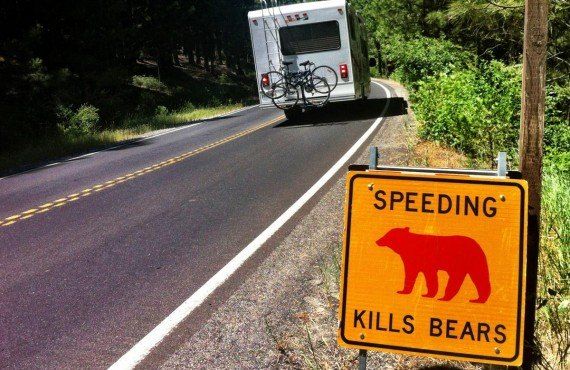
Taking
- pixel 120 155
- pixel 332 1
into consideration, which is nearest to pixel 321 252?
pixel 120 155

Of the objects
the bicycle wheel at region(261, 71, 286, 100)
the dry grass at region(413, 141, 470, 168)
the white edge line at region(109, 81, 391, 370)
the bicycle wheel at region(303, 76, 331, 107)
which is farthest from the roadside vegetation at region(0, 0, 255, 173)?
the dry grass at region(413, 141, 470, 168)

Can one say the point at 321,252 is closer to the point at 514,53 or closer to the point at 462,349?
the point at 462,349

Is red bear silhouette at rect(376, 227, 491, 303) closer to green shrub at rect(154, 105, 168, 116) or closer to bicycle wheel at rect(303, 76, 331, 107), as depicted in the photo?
bicycle wheel at rect(303, 76, 331, 107)

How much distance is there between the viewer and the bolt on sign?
236 centimetres

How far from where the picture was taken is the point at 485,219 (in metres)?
2.41

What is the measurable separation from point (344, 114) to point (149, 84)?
21.6 meters

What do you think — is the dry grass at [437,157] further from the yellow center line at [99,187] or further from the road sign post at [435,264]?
the yellow center line at [99,187]

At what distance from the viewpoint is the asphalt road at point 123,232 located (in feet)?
13.5

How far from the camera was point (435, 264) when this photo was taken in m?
2.45

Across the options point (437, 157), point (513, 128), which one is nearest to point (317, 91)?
point (513, 128)

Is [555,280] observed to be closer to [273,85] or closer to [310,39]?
[310,39]

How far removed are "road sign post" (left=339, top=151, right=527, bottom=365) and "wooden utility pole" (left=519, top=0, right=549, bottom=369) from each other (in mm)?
296

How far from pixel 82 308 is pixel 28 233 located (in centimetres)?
312

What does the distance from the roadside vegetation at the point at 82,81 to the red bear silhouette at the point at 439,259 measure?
13636 mm
